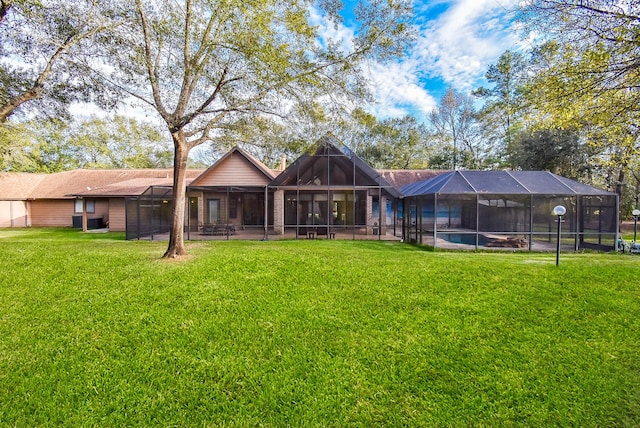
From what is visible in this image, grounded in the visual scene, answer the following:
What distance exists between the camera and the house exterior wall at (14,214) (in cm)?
1833

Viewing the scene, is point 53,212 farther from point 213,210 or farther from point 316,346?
point 316,346

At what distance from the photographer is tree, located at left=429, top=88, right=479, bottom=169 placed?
28.6 metres

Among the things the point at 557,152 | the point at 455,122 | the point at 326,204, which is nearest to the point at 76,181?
the point at 326,204

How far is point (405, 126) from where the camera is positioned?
2945 centimetres

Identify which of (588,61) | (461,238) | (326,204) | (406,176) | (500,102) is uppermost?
(500,102)

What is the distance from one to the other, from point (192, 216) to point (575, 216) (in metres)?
17.5

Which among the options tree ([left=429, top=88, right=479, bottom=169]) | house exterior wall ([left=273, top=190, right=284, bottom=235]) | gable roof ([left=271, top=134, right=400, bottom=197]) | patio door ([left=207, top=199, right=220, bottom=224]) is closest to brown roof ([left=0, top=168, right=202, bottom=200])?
patio door ([left=207, top=199, right=220, bottom=224])

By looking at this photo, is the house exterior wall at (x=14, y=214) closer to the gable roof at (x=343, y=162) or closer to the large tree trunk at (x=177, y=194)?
the gable roof at (x=343, y=162)

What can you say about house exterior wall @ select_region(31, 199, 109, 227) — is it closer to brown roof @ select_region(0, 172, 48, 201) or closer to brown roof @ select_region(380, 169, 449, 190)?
brown roof @ select_region(0, 172, 48, 201)

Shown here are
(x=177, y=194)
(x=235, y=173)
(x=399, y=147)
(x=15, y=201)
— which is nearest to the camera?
(x=177, y=194)

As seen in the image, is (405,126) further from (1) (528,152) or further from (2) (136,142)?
(2) (136,142)

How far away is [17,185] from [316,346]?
2599 cm

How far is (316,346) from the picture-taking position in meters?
3.83

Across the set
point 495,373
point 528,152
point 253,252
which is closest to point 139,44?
point 253,252
